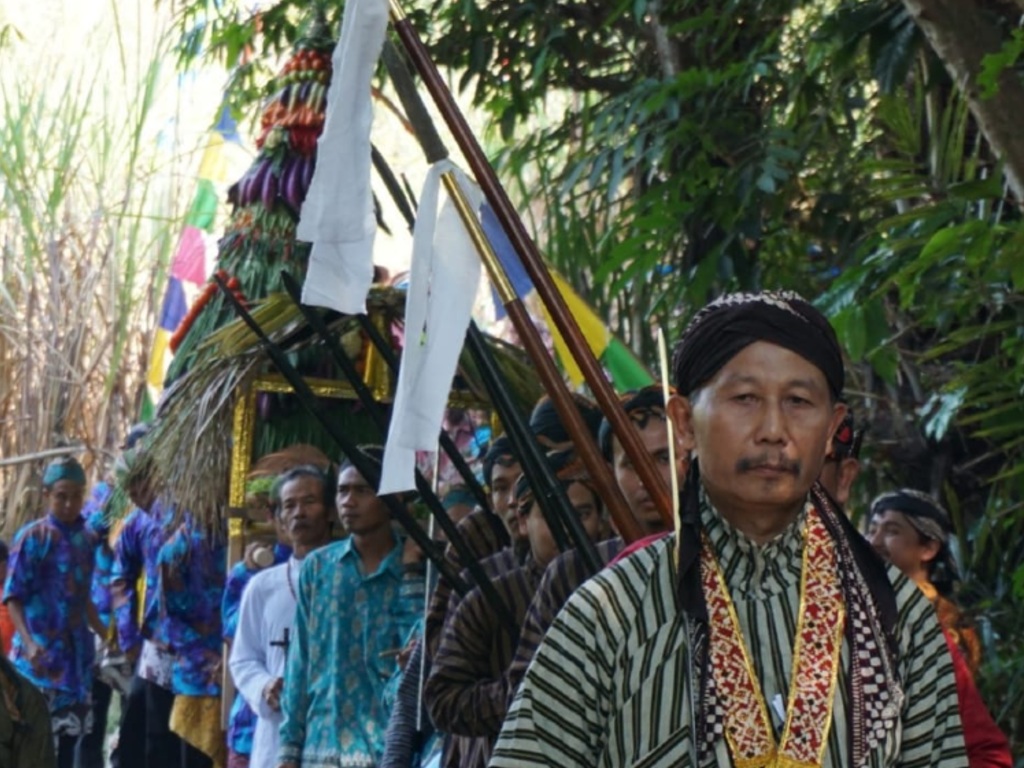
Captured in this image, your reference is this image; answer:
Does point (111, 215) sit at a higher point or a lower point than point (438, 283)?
higher

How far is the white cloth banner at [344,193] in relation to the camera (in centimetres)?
604

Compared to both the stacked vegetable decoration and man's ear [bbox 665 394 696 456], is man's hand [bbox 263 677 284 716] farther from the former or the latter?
man's ear [bbox 665 394 696 456]

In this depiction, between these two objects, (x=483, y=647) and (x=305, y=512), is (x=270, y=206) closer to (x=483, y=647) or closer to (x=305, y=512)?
(x=305, y=512)

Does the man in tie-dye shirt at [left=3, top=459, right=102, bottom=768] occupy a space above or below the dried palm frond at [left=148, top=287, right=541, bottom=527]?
below

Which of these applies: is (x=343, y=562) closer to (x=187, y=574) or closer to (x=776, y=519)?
(x=187, y=574)

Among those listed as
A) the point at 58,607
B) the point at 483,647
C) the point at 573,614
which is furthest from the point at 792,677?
the point at 58,607

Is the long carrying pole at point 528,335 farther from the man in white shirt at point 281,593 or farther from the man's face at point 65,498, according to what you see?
the man's face at point 65,498

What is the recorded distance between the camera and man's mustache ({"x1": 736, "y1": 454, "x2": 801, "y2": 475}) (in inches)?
131

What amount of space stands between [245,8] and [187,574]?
3.03m

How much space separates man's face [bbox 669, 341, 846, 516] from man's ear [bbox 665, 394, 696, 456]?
0.27 ft

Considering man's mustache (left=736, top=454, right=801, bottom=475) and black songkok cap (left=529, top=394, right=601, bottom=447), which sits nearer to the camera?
man's mustache (left=736, top=454, right=801, bottom=475)

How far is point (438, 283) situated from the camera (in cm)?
593

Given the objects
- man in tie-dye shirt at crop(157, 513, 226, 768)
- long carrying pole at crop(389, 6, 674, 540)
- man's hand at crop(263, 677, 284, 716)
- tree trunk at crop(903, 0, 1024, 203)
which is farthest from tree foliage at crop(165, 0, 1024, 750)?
man in tie-dye shirt at crop(157, 513, 226, 768)

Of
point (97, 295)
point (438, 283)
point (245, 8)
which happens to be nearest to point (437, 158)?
point (438, 283)
